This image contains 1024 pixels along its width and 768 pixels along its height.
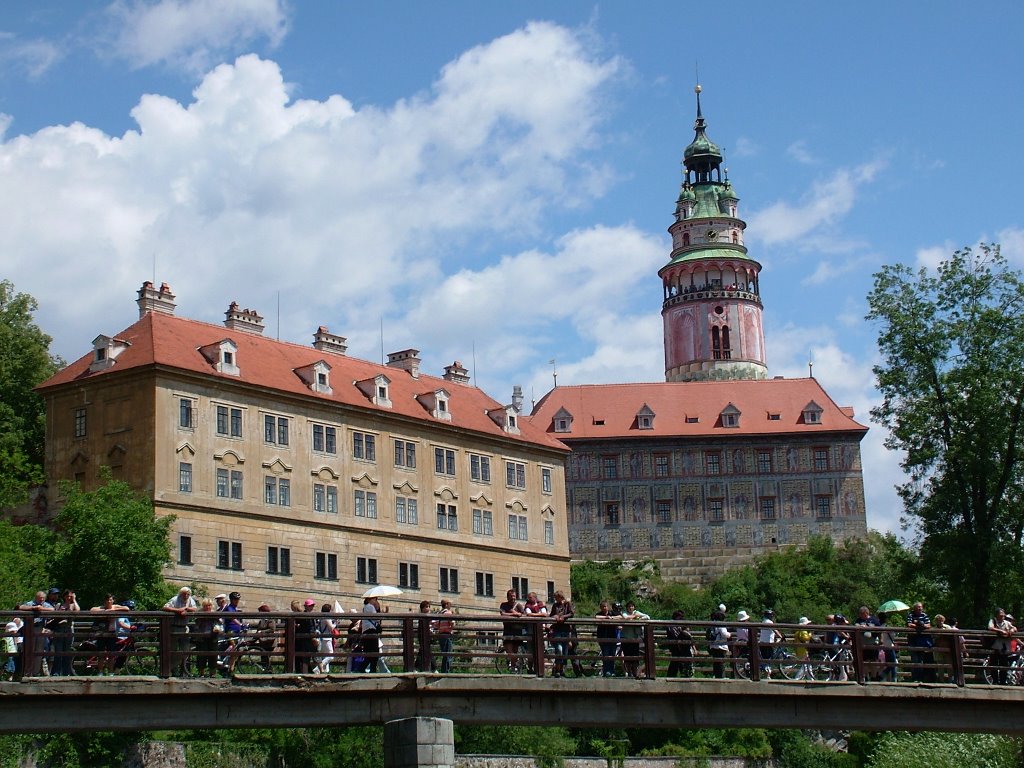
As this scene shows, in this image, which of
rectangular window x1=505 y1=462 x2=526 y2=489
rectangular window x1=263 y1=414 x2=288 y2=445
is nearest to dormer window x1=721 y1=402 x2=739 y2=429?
rectangular window x1=505 y1=462 x2=526 y2=489

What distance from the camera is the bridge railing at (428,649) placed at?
26.3 metres

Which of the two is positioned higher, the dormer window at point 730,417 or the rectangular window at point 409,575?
the dormer window at point 730,417

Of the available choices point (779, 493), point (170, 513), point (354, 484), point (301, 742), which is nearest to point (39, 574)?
point (170, 513)

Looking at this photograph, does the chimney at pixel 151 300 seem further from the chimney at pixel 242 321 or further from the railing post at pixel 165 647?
the railing post at pixel 165 647

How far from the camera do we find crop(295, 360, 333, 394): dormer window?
2872 inches

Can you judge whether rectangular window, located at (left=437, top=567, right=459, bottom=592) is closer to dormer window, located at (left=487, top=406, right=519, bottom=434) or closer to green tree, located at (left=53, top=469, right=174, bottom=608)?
dormer window, located at (left=487, top=406, right=519, bottom=434)

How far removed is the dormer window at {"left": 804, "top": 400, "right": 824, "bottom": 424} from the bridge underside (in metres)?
79.1

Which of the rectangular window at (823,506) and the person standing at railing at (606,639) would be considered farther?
the rectangular window at (823,506)

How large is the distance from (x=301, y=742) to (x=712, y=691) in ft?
91.5

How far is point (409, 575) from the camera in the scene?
245 ft

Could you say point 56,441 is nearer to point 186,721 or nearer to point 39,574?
point 39,574

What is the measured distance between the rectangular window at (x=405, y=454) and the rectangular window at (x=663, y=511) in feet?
113

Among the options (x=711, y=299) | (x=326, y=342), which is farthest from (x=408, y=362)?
(x=711, y=299)

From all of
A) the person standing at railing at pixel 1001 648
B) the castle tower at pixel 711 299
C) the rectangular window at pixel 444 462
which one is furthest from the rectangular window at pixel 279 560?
the castle tower at pixel 711 299
